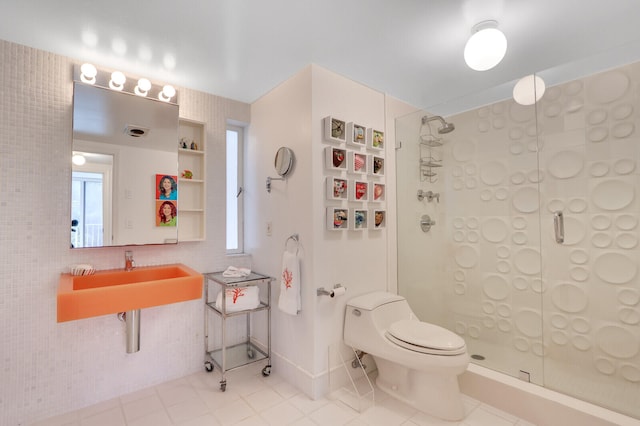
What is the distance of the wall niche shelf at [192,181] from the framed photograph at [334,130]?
105 centimetres

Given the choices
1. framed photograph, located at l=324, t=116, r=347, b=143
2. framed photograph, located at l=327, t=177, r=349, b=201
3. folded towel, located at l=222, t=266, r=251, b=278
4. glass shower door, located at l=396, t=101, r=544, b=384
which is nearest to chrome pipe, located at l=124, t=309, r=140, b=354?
folded towel, located at l=222, t=266, r=251, b=278

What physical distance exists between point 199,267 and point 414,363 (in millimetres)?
1741

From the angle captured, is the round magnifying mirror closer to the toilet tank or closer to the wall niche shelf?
the wall niche shelf

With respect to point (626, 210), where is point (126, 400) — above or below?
below

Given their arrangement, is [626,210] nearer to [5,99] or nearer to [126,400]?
[126,400]

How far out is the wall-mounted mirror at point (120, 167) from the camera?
6.66 feet

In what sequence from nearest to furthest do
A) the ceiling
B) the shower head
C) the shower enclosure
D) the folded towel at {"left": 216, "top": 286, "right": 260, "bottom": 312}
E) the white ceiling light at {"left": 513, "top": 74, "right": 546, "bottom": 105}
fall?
the ceiling
the shower enclosure
the white ceiling light at {"left": 513, "top": 74, "right": 546, "bottom": 105}
the folded towel at {"left": 216, "top": 286, "right": 260, "bottom": 312}
the shower head

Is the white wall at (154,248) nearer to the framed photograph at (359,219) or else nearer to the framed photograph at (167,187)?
the framed photograph at (359,219)

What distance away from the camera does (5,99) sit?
1819 millimetres

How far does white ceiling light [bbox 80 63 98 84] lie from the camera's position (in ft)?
6.67

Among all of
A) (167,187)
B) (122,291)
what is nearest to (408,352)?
(122,291)

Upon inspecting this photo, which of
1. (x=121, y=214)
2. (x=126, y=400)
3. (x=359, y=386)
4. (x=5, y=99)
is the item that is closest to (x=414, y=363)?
(x=359, y=386)

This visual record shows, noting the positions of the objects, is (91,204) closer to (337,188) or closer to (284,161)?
(284,161)

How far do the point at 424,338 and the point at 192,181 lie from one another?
2051mm
